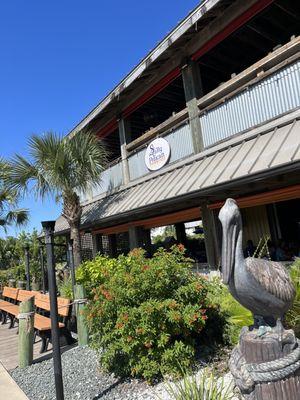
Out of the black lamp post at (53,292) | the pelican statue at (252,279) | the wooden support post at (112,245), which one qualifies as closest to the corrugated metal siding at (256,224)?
the wooden support post at (112,245)

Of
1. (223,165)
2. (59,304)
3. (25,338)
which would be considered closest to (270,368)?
(25,338)

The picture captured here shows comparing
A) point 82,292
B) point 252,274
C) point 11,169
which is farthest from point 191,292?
point 11,169

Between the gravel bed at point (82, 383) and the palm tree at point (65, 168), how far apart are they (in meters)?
5.59

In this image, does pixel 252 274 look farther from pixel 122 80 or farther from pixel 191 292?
pixel 122 80

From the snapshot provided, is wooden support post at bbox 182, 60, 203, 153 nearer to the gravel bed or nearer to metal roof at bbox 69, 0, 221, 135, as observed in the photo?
metal roof at bbox 69, 0, 221, 135

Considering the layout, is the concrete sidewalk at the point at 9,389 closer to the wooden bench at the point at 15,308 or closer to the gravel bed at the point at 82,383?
the gravel bed at the point at 82,383

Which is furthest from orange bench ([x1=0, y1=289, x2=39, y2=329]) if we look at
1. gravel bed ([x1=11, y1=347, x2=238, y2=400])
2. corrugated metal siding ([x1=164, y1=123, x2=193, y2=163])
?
corrugated metal siding ([x1=164, y1=123, x2=193, y2=163])

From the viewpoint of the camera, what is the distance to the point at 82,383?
545cm

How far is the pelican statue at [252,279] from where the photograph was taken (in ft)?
9.09

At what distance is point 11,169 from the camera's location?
39.4ft

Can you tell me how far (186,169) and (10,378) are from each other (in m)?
5.35

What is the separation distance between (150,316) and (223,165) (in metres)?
3.83

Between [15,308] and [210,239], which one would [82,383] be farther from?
[15,308]

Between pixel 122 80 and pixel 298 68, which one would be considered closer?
pixel 298 68
